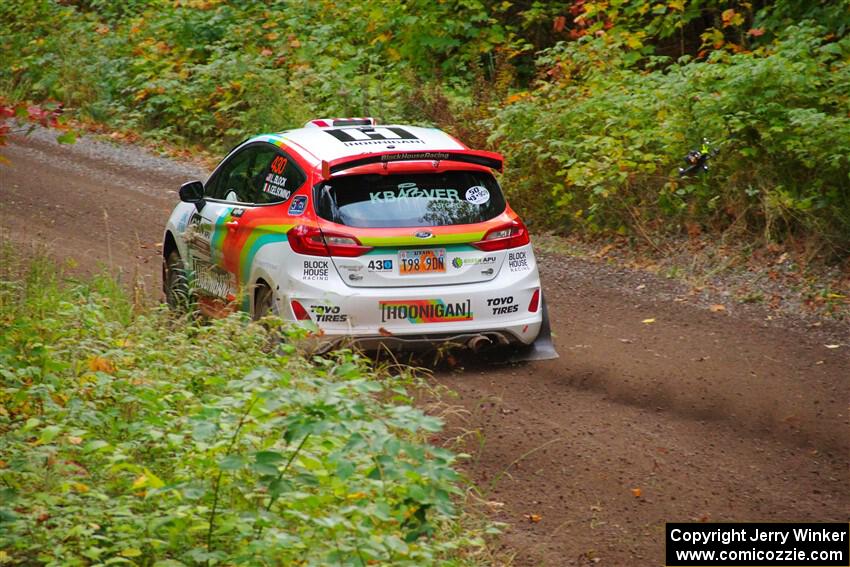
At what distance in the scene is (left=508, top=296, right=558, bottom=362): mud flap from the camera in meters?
8.97

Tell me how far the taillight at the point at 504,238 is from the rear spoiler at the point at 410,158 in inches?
18.2

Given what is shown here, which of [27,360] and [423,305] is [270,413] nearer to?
[27,360]

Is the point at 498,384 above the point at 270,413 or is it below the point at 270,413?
below

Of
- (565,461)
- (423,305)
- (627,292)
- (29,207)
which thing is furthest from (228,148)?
(565,461)

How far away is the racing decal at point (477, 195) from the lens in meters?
8.69

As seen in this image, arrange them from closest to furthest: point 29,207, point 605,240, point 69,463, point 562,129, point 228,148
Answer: point 69,463 < point 605,240 < point 562,129 < point 29,207 < point 228,148

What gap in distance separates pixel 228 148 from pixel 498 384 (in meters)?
11.4

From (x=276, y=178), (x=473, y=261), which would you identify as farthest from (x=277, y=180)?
(x=473, y=261)

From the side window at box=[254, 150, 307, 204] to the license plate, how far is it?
0.98m

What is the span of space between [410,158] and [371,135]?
65 centimetres

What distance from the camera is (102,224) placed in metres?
14.7

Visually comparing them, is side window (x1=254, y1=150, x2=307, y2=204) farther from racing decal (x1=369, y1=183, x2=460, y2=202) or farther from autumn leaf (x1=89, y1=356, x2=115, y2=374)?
autumn leaf (x1=89, y1=356, x2=115, y2=374)

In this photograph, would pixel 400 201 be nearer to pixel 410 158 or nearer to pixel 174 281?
pixel 410 158

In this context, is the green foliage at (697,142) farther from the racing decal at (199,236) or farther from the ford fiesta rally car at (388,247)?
the racing decal at (199,236)
